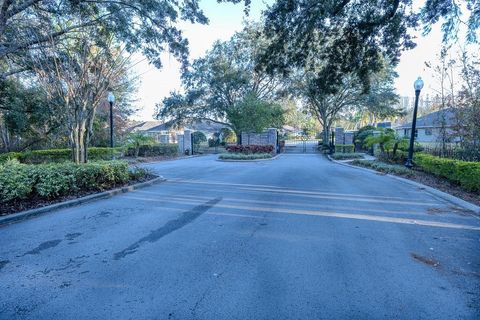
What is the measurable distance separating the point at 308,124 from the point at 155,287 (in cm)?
7920

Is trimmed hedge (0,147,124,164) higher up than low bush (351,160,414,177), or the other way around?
trimmed hedge (0,147,124,164)

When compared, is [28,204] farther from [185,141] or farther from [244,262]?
[185,141]

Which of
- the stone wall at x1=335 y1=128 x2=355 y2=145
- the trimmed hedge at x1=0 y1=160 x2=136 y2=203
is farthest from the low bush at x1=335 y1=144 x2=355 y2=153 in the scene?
the trimmed hedge at x1=0 y1=160 x2=136 y2=203

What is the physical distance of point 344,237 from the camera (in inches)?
188

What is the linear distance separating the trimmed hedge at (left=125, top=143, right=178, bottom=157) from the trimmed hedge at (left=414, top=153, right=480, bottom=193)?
19.3 metres

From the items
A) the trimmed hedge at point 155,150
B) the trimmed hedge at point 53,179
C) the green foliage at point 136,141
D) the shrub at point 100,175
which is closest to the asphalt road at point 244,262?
the trimmed hedge at point 53,179

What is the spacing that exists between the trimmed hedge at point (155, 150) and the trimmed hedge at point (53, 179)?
1579 cm

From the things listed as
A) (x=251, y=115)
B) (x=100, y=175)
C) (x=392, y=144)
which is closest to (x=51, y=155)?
(x=100, y=175)

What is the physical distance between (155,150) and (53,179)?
18.5m

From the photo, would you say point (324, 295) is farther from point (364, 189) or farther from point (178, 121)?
point (178, 121)

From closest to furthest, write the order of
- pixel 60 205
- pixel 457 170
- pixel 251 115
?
pixel 60 205
pixel 457 170
pixel 251 115

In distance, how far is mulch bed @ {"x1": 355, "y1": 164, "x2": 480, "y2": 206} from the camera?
7.43 metres

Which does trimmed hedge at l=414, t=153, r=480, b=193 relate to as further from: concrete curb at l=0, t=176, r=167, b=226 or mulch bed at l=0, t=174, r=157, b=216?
mulch bed at l=0, t=174, r=157, b=216

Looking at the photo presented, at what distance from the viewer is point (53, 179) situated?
7.07m
